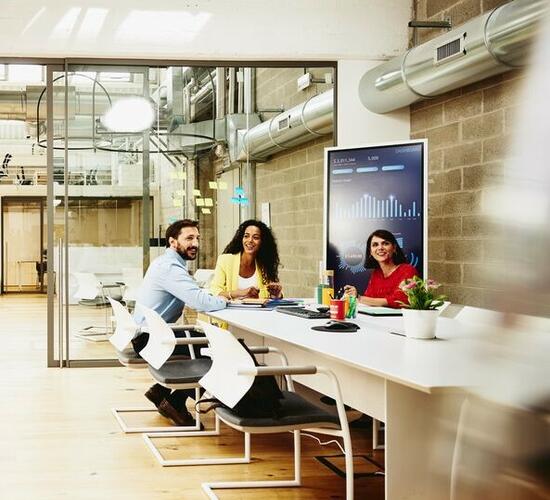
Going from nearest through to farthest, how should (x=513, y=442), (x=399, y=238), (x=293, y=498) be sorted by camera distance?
(x=513, y=442) < (x=293, y=498) < (x=399, y=238)

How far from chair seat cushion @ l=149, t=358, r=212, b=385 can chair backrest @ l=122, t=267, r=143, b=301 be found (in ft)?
9.11

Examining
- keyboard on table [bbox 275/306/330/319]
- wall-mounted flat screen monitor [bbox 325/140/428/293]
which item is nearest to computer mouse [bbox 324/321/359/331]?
keyboard on table [bbox 275/306/330/319]

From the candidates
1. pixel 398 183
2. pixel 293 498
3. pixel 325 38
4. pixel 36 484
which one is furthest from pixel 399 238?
pixel 36 484

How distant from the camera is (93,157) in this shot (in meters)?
7.20

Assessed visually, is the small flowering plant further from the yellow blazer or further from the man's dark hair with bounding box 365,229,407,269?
the yellow blazer

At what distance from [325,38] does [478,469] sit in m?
6.93

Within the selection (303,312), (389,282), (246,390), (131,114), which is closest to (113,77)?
(131,114)

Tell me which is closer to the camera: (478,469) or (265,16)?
(478,469)

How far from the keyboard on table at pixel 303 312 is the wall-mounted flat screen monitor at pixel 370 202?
1.22 meters

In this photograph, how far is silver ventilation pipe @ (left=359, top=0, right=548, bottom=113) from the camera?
453 cm

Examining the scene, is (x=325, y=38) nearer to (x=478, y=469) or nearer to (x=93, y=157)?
(x=93, y=157)

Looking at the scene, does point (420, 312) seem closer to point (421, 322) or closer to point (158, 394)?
point (421, 322)

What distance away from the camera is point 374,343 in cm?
337

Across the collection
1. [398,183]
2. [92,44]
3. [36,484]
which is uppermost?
[92,44]
